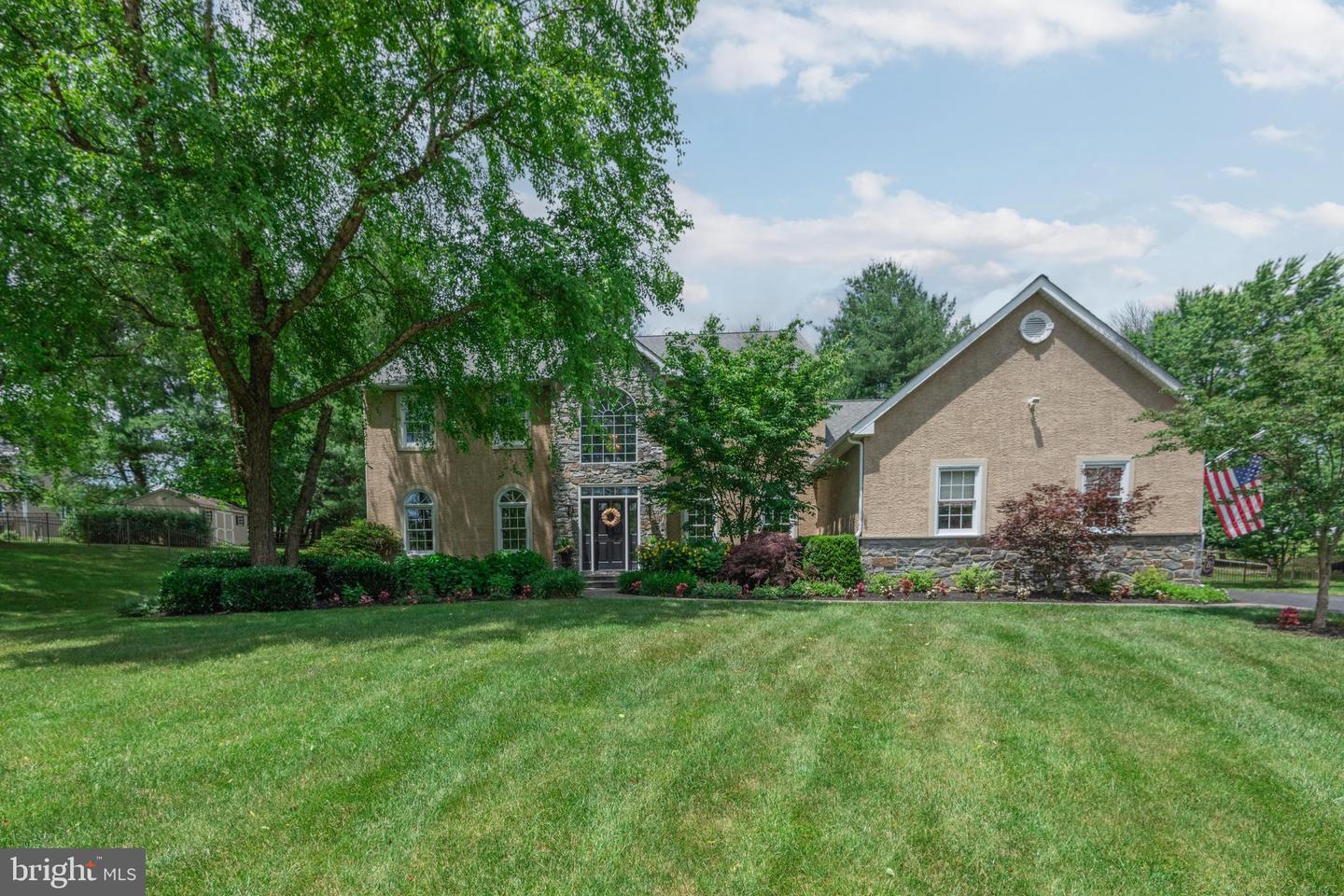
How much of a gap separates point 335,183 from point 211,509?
94.1ft

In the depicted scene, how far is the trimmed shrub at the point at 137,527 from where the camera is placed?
1027 inches

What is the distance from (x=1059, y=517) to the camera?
42.6 ft

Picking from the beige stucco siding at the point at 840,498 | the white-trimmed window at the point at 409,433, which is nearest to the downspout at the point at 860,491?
the beige stucco siding at the point at 840,498

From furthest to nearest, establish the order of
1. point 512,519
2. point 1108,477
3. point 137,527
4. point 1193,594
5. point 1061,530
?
point 137,527 < point 512,519 < point 1108,477 < point 1193,594 < point 1061,530

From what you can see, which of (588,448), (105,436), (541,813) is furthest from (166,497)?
(541,813)

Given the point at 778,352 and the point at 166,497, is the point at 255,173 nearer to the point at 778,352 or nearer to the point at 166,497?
the point at 778,352

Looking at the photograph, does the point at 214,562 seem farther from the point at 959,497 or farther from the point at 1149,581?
the point at 1149,581

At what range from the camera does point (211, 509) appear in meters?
33.4

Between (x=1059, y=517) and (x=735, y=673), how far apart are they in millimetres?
9149

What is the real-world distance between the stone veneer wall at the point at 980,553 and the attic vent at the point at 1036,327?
14.5 ft

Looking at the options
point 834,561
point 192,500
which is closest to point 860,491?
point 834,561

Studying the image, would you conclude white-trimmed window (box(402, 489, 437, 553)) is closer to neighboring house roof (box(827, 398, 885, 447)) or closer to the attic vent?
neighboring house roof (box(827, 398, 885, 447))
